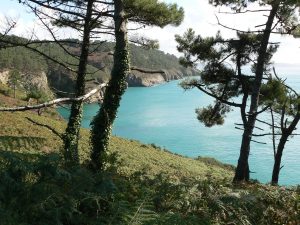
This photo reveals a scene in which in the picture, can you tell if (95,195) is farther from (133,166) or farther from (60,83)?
(60,83)

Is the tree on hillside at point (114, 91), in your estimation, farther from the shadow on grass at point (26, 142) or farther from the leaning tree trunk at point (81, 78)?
the shadow on grass at point (26, 142)

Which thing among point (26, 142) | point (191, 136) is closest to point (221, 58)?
point (26, 142)

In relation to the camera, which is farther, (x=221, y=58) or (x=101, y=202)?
(x=221, y=58)

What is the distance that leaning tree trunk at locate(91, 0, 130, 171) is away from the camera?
8070 millimetres

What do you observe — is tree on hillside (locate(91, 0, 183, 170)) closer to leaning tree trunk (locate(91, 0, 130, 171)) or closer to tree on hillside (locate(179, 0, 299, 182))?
leaning tree trunk (locate(91, 0, 130, 171))

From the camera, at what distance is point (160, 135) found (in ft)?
276

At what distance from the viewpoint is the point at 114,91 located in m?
8.66

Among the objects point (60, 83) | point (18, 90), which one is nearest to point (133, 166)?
point (18, 90)

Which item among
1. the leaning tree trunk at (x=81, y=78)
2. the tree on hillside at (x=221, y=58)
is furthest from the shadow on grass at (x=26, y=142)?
the tree on hillside at (x=221, y=58)

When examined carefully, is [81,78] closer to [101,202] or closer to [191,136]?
[101,202]

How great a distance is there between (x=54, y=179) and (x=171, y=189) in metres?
1.42

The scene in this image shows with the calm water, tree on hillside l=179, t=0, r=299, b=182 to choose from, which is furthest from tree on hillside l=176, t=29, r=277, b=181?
the calm water

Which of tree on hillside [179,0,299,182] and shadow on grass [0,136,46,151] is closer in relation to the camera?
tree on hillside [179,0,299,182]

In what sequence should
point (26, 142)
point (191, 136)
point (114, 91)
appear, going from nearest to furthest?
point (114, 91) < point (26, 142) < point (191, 136)
